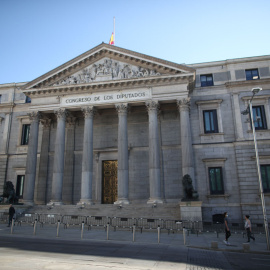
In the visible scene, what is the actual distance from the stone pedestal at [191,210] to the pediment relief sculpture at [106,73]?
1358 centimetres

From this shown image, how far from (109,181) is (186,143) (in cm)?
1050

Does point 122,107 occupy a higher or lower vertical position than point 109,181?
higher

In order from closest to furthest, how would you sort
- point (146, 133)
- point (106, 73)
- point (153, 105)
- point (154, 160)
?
point (154, 160) < point (153, 105) < point (106, 73) < point (146, 133)

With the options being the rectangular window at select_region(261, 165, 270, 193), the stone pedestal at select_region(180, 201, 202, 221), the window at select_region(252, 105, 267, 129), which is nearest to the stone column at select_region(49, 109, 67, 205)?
the stone pedestal at select_region(180, 201, 202, 221)

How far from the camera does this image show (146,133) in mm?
31250

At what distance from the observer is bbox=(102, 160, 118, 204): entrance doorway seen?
99.9ft

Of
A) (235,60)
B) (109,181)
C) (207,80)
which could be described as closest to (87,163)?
(109,181)

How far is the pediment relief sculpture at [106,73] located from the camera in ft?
93.9

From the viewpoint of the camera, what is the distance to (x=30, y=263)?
8.96 m

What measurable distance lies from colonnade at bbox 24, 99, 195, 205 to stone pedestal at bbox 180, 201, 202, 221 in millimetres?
3169

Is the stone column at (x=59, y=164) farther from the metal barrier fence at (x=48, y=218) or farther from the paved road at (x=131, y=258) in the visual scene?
the paved road at (x=131, y=258)

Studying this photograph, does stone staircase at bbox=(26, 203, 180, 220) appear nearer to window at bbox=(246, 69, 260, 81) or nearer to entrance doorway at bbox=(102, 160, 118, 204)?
entrance doorway at bbox=(102, 160, 118, 204)

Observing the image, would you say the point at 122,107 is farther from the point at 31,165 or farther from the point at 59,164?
the point at 31,165

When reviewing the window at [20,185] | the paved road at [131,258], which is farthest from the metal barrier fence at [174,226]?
the window at [20,185]
